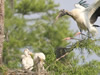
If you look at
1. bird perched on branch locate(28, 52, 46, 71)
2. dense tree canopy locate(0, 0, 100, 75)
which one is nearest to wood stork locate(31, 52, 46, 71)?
bird perched on branch locate(28, 52, 46, 71)

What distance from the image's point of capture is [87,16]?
10156 millimetres

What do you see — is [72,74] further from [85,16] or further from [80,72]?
[85,16]

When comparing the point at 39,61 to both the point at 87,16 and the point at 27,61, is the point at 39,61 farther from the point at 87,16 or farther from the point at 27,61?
the point at 87,16

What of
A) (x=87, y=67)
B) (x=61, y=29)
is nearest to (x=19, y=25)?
(x=61, y=29)

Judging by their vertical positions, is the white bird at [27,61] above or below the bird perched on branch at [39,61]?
below

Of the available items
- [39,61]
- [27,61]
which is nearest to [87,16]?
[39,61]

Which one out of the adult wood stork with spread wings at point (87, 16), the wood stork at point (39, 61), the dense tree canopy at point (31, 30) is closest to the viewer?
the wood stork at point (39, 61)

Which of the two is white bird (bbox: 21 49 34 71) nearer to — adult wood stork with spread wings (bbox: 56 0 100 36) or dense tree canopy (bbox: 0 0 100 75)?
adult wood stork with spread wings (bbox: 56 0 100 36)

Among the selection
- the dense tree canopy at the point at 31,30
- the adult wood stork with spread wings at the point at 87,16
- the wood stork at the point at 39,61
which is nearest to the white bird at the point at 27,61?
the wood stork at the point at 39,61

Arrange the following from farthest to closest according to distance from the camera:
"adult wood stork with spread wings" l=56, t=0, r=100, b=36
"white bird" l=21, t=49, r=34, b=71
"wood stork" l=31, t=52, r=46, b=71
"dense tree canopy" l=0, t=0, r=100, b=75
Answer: "dense tree canopy" l=0, t=0, r=100, b=75 < "white bird" l=21, t=49, r=34, b=71 < "adult wood stork with spread wings" l=56, t=0, r=100, b=36 < "wood stork" l=31, t=52, r=46, b=71

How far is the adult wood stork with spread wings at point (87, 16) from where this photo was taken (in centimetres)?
975

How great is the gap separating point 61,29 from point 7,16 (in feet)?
12.2

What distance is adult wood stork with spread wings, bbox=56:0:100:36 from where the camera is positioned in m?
9.75

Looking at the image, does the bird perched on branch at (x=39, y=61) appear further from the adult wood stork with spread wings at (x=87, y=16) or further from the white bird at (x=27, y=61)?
the adult wood stork with spread wings at (x=87, y=16)
